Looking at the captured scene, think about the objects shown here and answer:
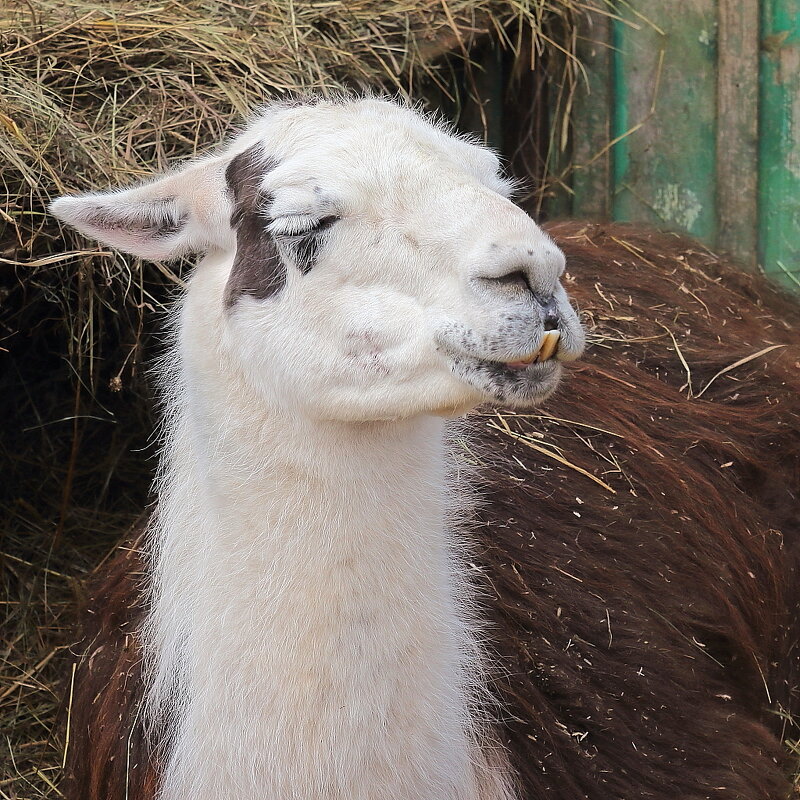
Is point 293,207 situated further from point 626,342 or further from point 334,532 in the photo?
point 626,342

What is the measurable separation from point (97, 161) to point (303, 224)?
1.66 meters

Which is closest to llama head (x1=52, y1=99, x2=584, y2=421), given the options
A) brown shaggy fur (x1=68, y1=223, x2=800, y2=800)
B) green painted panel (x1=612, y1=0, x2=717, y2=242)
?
brown shaggy fur (x1=68, y1=223, x2=800, y2=800)

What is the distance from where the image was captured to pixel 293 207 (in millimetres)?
1955

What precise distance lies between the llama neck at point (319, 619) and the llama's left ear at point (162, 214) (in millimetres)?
364

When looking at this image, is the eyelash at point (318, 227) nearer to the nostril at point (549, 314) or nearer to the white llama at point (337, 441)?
the white llama at point (337, 441)

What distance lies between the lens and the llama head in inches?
68.7

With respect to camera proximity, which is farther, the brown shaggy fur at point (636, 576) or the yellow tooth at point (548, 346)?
the brown shaggy fur at point (636, 576)

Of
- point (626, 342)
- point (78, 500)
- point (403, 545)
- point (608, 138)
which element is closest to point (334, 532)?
point (403, 545)

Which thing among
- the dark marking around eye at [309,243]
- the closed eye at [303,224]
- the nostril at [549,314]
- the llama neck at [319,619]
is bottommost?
the llama neck at [319,619]

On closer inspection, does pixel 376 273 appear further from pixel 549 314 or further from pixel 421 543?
pixel 421 543

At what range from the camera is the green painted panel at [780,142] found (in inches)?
160

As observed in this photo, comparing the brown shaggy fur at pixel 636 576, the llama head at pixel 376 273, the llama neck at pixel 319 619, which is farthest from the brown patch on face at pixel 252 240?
the brown shaggy fur at pixel 636 576

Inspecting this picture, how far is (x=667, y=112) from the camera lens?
4.28 meters

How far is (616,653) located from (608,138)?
8.33 feet
